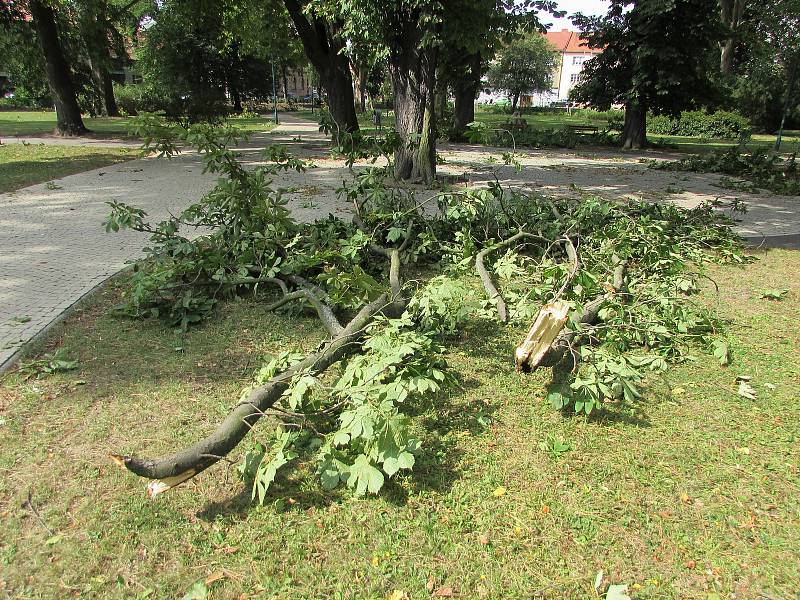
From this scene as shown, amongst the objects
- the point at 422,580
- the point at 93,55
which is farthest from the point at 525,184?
the point at 93,55

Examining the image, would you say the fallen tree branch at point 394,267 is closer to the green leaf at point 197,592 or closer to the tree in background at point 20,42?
the green leaf at point 197,592

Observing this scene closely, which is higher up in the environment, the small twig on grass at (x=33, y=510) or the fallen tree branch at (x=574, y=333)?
the fallen tree branch at (x=574, y=333)

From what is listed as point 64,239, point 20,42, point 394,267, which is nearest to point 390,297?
point 394,267

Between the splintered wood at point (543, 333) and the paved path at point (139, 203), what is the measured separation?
8.47 feet

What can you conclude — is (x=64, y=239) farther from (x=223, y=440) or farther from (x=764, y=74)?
(x=764, y=74)

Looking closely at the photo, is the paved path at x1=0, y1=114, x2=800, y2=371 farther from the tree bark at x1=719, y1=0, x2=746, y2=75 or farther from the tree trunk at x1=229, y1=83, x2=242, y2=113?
the tree trunk at x1=229, y1=83, x2=242, y2=113

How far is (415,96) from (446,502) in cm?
997

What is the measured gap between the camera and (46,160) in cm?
1483

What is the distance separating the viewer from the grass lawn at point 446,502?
2.27 meters

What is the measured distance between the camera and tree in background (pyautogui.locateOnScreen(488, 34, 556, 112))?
48.8m

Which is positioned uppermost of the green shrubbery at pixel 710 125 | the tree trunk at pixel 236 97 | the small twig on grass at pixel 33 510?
the tree trunk at pixel 236 97

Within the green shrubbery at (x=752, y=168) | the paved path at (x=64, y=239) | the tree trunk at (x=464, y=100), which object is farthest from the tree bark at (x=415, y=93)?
the tree trunk at (x=464, y=100)

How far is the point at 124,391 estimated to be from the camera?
359cm

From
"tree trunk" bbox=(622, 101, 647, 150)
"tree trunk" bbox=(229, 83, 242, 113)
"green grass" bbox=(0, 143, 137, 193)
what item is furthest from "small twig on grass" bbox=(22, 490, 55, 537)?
"tree trunk" bbox=(229, 83, 242, 113)
